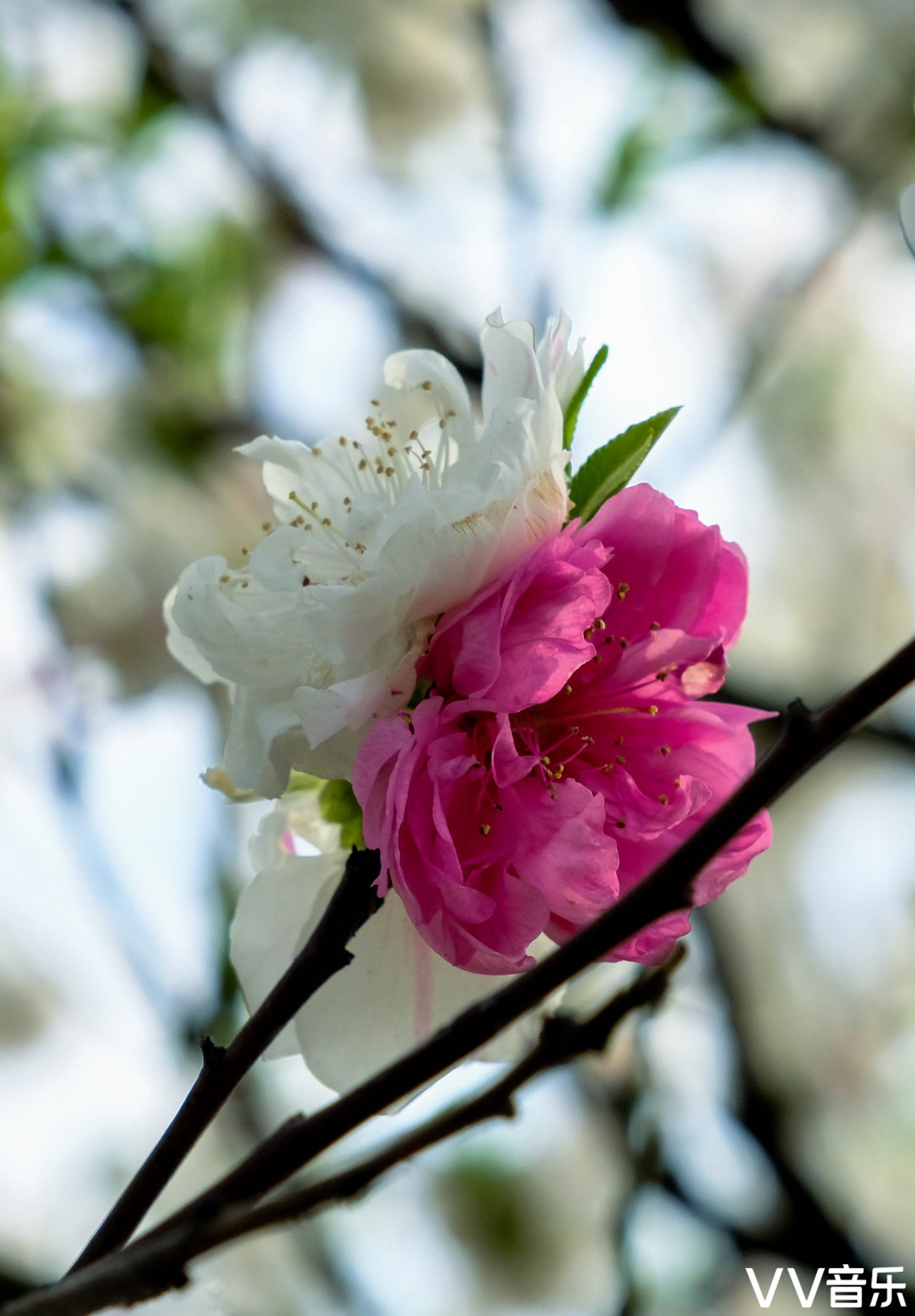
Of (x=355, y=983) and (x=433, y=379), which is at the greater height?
(x=433, y=379)

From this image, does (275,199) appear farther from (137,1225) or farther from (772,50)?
(137,1225)

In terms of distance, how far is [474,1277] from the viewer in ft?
7.55

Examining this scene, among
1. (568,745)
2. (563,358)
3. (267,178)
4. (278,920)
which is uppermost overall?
(563,358)

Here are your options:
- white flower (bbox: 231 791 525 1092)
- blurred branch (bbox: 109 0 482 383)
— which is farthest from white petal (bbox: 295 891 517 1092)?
blurred branch (bbox: 109 0 482 383)

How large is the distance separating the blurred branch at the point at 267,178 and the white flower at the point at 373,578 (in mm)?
1287

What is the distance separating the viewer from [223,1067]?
1.26 ft

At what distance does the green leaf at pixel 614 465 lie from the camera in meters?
0.48

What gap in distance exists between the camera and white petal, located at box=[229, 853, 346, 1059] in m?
0.53

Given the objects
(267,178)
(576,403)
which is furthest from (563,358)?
(267,178)

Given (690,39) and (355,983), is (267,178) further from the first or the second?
(355,983)

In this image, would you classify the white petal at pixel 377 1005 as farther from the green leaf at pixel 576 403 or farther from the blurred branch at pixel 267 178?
the blurred branch at pixel 267 178

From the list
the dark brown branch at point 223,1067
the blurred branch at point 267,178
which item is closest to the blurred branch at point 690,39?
the blurred branch at point 267,178

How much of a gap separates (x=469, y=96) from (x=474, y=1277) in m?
2.19

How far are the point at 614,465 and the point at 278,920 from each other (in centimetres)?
24
